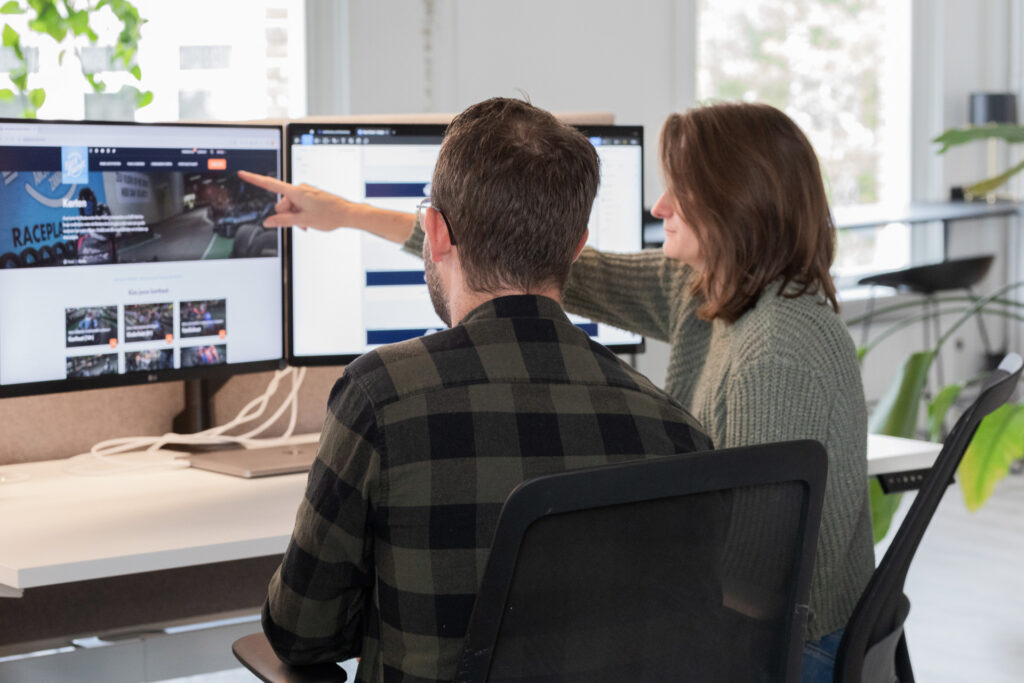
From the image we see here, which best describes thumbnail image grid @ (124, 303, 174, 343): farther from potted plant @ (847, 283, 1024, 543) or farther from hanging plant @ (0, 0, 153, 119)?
hanging plant @ (0, 0, 153, 119)

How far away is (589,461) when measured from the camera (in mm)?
984

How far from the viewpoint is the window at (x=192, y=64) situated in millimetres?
3334

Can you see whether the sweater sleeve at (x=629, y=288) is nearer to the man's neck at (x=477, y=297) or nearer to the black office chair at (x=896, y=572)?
the black office chair at (x=896, y=572)

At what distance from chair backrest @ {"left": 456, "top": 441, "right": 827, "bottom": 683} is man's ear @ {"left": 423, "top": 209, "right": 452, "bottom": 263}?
332 mm

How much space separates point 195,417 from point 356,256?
1.18 ft

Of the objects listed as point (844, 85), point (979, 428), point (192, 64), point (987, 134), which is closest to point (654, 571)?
point (979, 428)

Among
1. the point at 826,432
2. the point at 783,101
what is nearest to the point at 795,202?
the point at 826,432

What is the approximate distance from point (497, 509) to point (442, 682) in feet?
0.47

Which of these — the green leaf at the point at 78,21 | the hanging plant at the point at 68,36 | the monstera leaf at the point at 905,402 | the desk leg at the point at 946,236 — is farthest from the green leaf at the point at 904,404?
the desk leg at the point at 946,236

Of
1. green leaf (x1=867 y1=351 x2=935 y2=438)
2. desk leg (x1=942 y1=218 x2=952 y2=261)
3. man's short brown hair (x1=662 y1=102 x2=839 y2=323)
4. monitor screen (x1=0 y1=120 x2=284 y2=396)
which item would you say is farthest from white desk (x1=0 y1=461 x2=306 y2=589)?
desk leg (x1=942 y1=218 x2=952 y2=261)

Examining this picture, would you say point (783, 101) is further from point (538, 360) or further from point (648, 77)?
point (538, 360)

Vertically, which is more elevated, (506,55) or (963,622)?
(506,55)

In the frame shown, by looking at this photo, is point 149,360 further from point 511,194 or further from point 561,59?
point 561,59

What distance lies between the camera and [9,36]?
3047mm
